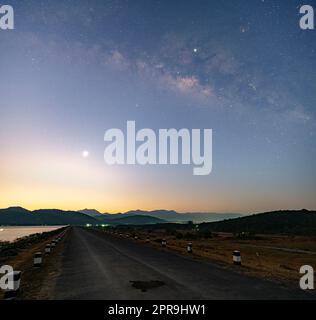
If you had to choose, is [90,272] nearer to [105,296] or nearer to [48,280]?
[48,280]

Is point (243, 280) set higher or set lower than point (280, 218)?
higher

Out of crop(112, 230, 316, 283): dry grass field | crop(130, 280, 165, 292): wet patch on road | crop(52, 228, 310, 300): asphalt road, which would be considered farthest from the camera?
crop(112, 230, 316, 283): dry grass field

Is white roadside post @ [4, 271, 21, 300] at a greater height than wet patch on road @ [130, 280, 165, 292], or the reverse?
white roadside post @ [4, 271, 21, 300]

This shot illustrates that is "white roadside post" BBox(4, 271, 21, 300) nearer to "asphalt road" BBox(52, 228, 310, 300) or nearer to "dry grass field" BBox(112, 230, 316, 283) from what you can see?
"asphalt road" BBox(52, 228, 310, 300)

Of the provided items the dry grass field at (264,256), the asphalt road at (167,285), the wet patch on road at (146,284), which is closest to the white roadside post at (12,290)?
the asphalt road at (167,285)

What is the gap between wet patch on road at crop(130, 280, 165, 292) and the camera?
10.5 meters

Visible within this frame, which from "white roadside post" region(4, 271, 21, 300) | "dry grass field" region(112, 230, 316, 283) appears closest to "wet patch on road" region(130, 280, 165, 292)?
"white roadside post" region(4, 271, 21, 300)

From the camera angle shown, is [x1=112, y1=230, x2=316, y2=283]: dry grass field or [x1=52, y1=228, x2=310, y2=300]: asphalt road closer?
[x1=52, y1=228, x2=310, y2=300]: asphalt road

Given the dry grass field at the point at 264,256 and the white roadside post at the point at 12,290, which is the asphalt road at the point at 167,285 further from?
the dry grass field at the point at 264,256

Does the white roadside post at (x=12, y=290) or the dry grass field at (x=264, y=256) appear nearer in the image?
the white roadside post at (x=12, y=290)

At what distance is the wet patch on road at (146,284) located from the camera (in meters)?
10.5
